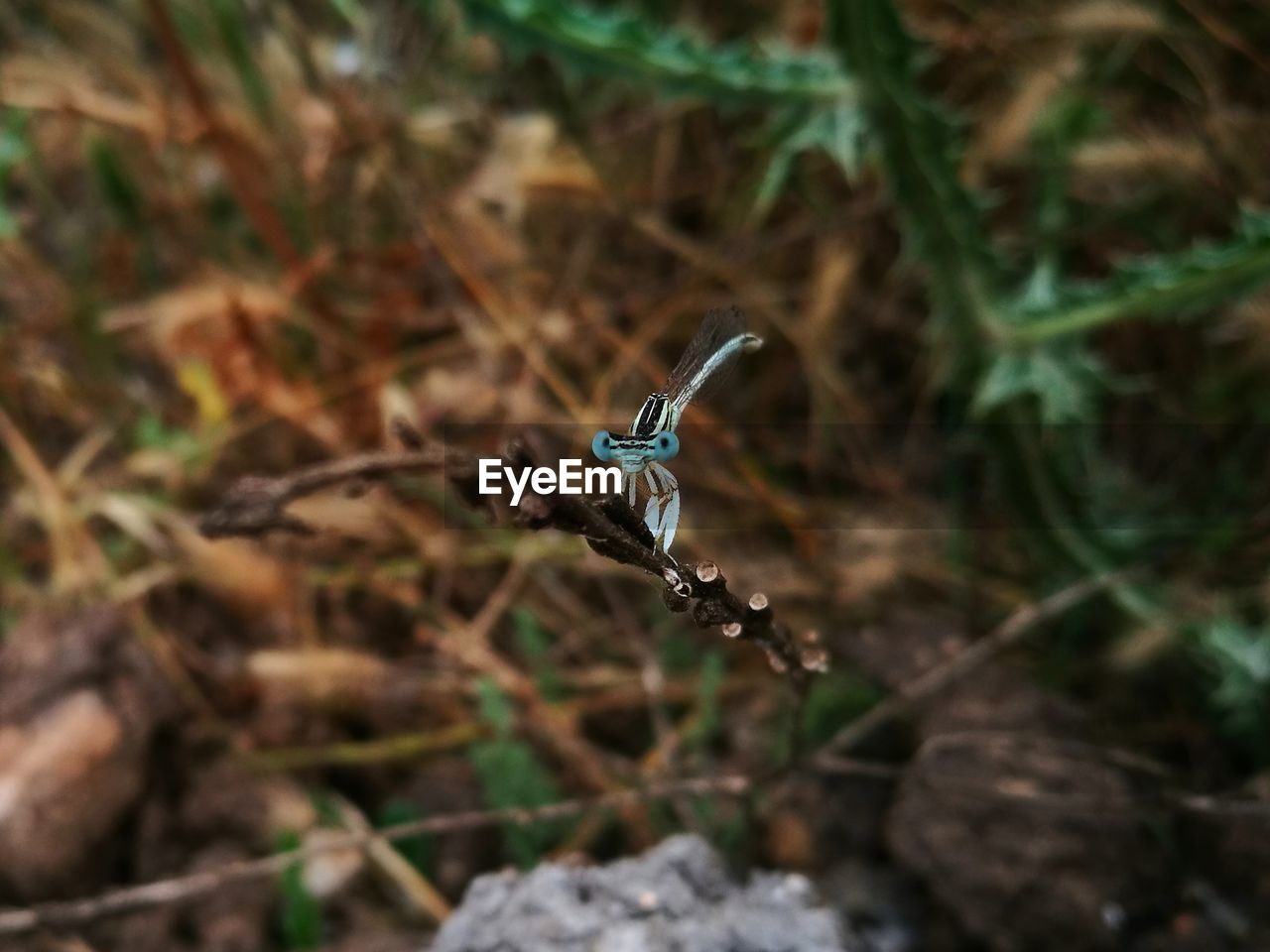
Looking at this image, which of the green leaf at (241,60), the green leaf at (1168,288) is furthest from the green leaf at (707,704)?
the green leaf at (241,60)

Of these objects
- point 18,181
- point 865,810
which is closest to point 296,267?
point 18,181

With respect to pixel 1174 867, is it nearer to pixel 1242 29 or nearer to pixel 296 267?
pixel 1242 29

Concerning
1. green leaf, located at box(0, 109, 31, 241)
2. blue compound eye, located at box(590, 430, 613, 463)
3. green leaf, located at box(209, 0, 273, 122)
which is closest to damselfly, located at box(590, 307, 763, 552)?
blue compound eye, located at box(590, 430, 613, 463)

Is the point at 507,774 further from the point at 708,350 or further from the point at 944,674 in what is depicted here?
the point at 708,350

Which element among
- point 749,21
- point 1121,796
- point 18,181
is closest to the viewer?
point 1121,796

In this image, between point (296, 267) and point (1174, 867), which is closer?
point (1174, 867)
